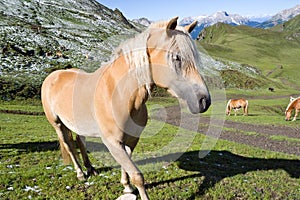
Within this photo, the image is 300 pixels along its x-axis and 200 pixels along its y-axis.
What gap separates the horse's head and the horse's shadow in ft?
11.3

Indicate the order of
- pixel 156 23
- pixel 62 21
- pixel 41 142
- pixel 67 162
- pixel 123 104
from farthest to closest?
pixel 62 21
pixel 41 142
pixel 67 162
pixel 123 104
pixel 156 23

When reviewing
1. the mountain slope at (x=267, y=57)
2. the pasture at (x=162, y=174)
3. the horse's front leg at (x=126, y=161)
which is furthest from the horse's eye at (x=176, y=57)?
the mountain slope at (x=267, y=57)

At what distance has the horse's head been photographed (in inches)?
137

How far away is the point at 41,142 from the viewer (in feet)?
40.5

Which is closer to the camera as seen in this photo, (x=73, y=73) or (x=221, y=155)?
(x=73, y=73)

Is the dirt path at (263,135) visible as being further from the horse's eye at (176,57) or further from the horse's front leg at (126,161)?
the horse's eye at (176,57)

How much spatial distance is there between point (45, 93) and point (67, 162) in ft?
7.73

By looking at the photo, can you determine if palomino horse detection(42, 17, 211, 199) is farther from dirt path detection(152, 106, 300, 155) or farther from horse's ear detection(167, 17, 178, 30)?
dirt path detection(152, 106, 300, 155)

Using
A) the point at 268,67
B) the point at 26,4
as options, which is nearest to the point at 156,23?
the point at 26,4

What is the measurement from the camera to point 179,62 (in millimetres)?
3500

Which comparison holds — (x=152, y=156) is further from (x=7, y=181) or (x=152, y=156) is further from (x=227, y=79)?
(x=227, y=79)

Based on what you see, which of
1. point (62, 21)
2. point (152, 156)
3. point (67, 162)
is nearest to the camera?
point (67, 162)

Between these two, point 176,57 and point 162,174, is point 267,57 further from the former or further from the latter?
point 176,57

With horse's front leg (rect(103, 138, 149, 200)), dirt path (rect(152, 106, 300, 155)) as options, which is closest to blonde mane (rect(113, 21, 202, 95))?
horse's front leg (rect(103, 138, 149, 200))
